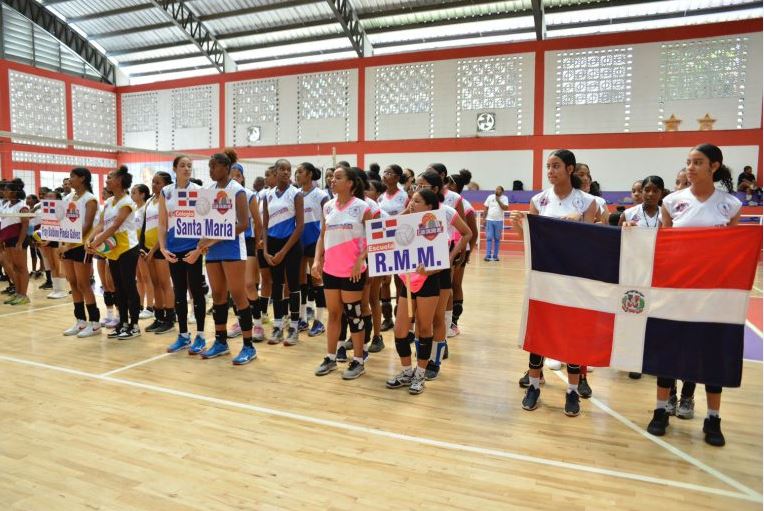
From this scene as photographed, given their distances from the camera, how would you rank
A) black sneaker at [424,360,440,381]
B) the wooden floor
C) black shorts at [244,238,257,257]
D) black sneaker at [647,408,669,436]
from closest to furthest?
the wooden floor → black sneaker at [647,408,669,436] → black sneaker at [424,360,440,381] → black shorts at [244,238,257,257]

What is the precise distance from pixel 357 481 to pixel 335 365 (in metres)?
1.67

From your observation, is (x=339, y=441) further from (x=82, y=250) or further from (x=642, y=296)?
(x=82, y=250)

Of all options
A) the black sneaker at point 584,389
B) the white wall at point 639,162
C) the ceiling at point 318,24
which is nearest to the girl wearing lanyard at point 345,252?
the black sneaker at point 584,389

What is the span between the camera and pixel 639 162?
14281 mm

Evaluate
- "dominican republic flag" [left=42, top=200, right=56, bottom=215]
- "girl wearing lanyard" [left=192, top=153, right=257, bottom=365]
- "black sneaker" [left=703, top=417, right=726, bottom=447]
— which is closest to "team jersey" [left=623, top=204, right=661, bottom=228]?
"black sneaker" [left=703, top=417, right=726, bottom=447]

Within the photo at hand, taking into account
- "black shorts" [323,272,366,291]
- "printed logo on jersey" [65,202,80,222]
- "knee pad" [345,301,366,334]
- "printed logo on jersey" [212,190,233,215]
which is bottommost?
"knee pad" [345,301,366,334]

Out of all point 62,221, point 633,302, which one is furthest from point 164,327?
point 633,302

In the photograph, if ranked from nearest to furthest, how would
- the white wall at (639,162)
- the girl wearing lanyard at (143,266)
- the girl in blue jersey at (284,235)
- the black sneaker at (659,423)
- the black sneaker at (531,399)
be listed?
the black sneaker at (659,423) < the black sneaker at (531,399) < the girl in blue jersey at (284,235) < the girl wearing lanyard at (143,266) < the white wall at (639,162)

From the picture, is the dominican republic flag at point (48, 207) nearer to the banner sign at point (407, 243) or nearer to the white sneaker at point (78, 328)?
the white sneaker at point (78, 328)

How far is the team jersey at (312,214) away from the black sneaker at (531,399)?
2.61 meters

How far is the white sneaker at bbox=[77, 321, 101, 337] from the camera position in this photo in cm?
508

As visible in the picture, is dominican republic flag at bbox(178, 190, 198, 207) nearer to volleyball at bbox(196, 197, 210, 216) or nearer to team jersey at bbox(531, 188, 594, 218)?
volleyball at bbox(196, 197, 210, 216)

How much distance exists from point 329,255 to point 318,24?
50.2 feet

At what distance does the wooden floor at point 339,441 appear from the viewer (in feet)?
7.57
